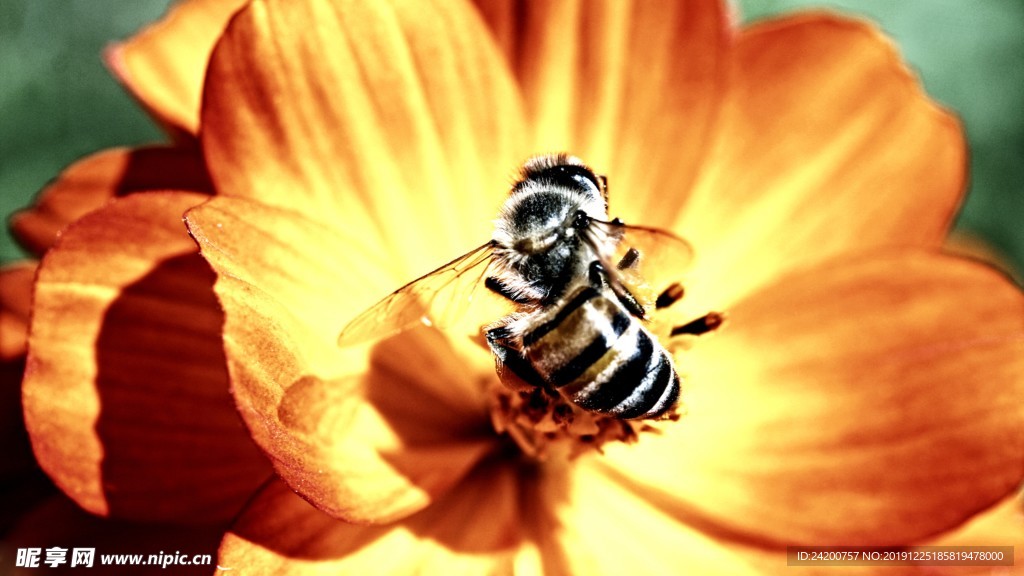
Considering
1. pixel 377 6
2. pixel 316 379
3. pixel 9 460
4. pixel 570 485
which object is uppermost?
pixel 377 6

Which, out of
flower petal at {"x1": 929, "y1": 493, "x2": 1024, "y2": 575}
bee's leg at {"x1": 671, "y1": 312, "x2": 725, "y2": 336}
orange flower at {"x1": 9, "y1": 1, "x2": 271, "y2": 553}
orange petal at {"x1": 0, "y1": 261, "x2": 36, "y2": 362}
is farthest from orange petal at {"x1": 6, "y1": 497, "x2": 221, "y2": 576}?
flower petal at {"x1": 929, "y1": 493, "x2": 1024, "y2": 575}

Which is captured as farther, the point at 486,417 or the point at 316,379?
the point at 486,417

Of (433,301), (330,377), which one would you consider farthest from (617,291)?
(330,377)

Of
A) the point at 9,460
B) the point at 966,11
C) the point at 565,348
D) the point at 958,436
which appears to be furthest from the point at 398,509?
the point at 966,11

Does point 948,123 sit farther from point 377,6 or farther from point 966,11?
point 966,11

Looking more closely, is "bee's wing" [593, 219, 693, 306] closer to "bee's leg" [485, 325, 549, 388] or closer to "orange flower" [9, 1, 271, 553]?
"bee's leg" [485, 325, 549, 388]
